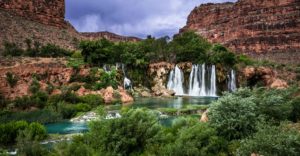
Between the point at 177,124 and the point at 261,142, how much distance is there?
6009mm

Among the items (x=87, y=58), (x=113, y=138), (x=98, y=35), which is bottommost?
(x=113, y=138)

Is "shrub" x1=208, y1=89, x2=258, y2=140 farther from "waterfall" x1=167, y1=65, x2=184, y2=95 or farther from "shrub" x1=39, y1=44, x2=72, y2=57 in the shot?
"shrub" x1=39, y1=44, x2=72, y2=57

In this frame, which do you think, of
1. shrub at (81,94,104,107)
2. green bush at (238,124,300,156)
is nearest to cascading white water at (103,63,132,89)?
shrub at (81,94,104,107)

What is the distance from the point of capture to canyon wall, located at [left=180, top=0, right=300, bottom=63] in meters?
83.7

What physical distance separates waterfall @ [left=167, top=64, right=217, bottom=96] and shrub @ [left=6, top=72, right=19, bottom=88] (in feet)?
82.5

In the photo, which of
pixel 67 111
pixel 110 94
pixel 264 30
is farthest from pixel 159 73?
pixel 264 30

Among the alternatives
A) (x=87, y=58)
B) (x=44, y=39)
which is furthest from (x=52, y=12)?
(x=87, y=58)

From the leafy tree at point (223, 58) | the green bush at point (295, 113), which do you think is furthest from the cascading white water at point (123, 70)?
the green bush at point (295, 113)

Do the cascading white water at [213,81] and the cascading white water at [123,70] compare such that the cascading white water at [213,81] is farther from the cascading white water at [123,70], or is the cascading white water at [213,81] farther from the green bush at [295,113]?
the green bush at [295,113]

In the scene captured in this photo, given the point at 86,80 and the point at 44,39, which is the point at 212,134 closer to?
the point at 86,80

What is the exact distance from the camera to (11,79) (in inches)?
1550

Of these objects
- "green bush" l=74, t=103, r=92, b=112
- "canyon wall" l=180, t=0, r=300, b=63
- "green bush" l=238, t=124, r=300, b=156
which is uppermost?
"canyon wall" l=180, t=0, r=300, b=63

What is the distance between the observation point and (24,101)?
112ft

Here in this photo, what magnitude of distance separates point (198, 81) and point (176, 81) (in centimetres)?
374
